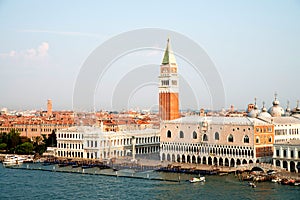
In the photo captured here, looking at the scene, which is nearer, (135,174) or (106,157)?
(135,174)

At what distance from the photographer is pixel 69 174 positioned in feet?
86.3

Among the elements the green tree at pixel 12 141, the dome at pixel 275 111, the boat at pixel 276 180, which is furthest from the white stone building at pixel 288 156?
the green tree at pixel 12 141

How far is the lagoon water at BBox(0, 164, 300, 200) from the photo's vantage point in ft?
65.4

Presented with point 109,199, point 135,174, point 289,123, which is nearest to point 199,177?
point 135,174

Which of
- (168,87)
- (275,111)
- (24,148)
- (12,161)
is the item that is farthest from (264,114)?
(24,148)

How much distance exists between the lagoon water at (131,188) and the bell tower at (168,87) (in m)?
9.50

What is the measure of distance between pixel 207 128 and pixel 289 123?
480 centimetres

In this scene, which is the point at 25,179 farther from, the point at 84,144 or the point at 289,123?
the point at 289,123

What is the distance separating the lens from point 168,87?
34219 millimetres

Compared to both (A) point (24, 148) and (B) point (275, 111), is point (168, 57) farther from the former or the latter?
(A) point (24, 148)

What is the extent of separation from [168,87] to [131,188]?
533 inches

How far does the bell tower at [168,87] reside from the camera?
112 ft

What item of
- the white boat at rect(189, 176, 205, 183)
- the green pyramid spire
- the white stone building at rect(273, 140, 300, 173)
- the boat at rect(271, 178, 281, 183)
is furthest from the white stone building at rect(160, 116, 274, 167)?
the green pyramid spire

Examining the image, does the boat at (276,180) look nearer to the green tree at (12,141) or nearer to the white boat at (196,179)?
the white boat at (196,179)
